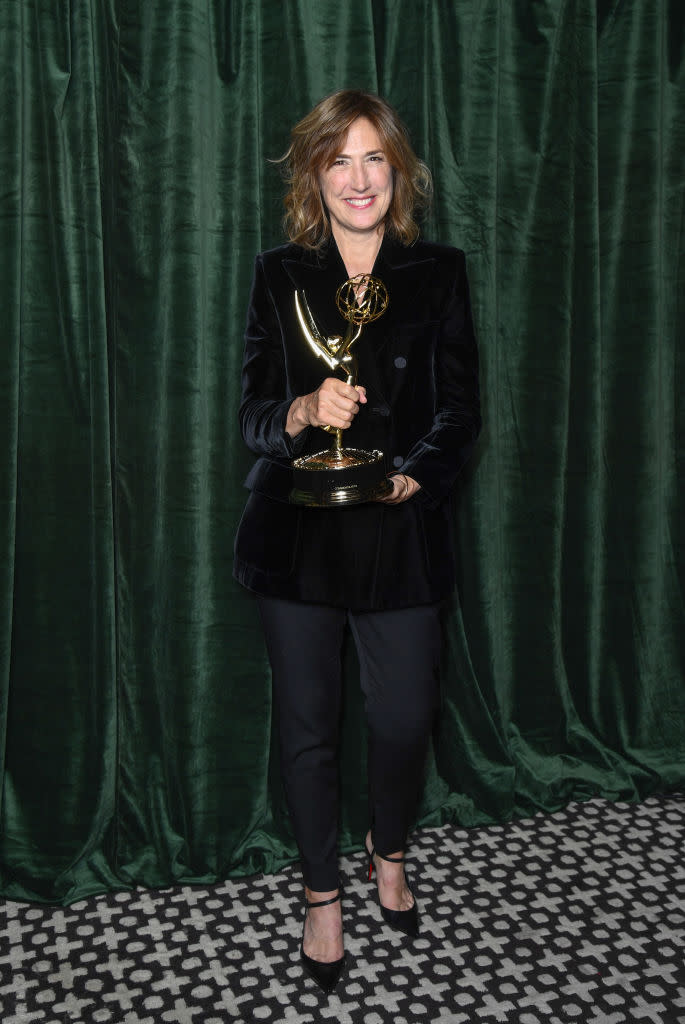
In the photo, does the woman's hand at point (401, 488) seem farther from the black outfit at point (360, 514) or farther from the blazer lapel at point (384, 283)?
the blazer lapel at point (384, 283)

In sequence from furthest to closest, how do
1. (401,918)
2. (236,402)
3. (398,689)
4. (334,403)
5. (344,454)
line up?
(236,402) < (401,918) < (398,689) < (344,454) < (334,403)

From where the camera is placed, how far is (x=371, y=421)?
206cm

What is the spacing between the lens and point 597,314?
2.76 m

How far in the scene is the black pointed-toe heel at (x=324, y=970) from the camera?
2.10 meters

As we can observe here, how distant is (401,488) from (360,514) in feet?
0.39

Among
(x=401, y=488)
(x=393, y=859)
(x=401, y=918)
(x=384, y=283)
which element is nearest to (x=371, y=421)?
(x=401, y=488)

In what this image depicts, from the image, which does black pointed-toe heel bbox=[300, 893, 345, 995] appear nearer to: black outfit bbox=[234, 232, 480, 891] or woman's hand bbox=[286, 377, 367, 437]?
black outfit bbox=[234, 232, 480, 891]

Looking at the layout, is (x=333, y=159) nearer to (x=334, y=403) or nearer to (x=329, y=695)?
(x=334, y=403)

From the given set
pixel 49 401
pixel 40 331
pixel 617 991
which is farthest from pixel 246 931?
pixel 40 331

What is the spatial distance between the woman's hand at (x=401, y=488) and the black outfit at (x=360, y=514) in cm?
2

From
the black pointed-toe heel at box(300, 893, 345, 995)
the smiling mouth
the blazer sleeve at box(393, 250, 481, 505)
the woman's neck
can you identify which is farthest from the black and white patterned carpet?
the smiling mouth

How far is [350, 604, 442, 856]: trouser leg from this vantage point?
7.02 ft

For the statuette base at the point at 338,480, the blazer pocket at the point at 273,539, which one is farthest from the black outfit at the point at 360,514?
the statuette base at the point at 338,480

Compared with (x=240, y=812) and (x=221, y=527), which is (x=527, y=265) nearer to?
(x=221, y=527)
